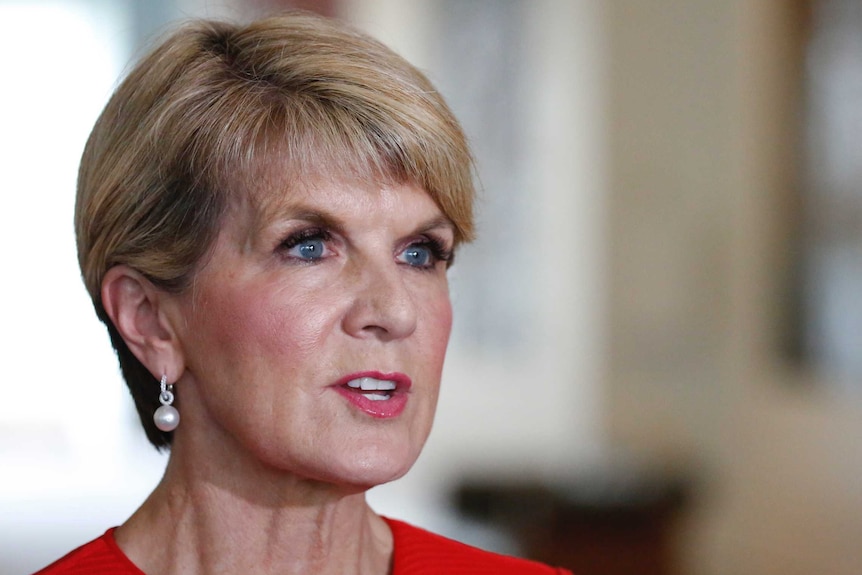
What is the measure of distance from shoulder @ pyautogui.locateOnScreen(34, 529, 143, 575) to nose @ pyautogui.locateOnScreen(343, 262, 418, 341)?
1.63 ft

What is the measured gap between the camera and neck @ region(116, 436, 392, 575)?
1.67 m

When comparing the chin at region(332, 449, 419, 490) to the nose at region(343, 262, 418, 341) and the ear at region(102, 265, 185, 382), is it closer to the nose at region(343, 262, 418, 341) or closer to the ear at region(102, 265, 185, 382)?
the nose at region(343, 262, 418, 341)

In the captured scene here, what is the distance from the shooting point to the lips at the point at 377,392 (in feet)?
5.12

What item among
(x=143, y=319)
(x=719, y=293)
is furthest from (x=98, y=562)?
(x=719, y=293)

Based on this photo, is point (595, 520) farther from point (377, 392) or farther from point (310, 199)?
point (310, 199)

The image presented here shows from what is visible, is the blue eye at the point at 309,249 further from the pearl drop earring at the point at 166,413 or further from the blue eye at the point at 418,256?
the pearl drop earring at the point at 166,413

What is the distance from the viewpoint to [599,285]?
19.8 feet

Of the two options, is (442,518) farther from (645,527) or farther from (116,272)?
(116,272)

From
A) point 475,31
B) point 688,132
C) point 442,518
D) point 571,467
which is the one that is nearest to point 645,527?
point 571,467

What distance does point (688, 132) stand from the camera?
19.5 ft

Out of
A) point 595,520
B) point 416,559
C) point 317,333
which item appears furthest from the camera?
point 595,520

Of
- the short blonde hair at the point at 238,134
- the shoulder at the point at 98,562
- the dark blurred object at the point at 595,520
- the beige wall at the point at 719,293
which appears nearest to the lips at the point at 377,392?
the short blonde hair at the point at 238,134

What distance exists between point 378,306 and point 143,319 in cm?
38

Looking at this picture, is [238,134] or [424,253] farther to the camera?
[424,253]
